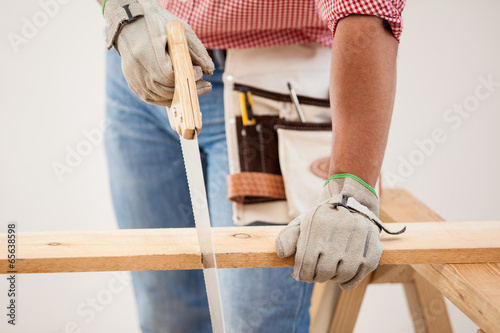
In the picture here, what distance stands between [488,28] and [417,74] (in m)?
0.30

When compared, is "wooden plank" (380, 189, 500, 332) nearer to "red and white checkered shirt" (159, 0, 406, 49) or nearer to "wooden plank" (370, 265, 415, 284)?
"wooden plank" (370, 265, 415, 284)

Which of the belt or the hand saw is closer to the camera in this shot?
the hand saw

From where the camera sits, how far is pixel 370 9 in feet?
2.45

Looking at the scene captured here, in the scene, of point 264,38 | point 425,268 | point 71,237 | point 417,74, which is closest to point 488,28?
point 417,74

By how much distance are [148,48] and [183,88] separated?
0.11 meters

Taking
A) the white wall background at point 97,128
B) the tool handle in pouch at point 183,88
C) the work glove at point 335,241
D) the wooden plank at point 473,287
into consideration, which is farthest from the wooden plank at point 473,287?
the white wall background at point 97,128

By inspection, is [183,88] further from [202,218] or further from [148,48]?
[202,218]

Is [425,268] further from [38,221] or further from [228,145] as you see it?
[38,221]

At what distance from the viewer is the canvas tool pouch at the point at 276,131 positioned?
3.42 feet

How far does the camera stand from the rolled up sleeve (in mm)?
747

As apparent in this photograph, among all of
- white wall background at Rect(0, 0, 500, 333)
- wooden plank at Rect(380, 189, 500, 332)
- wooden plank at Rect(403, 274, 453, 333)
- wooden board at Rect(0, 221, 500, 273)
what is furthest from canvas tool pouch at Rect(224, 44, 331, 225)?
white wall background at Rect(0, 0, 500, 333)

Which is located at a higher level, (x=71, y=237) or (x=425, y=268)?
(x=71, y=237)

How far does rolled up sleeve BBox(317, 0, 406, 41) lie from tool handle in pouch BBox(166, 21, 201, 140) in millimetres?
234

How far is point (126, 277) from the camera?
173cm
